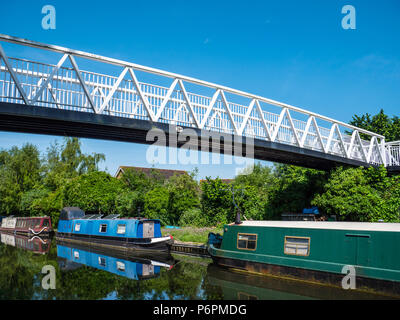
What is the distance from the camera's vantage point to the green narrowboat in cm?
998

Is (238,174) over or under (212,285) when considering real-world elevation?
over

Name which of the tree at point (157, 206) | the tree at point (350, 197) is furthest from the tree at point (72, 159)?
the tree at point (350, 197)

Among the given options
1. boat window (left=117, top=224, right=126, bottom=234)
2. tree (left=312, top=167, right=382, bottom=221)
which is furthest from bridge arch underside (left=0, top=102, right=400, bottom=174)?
boat window (left=117, top=224, right=126, bottom=234)

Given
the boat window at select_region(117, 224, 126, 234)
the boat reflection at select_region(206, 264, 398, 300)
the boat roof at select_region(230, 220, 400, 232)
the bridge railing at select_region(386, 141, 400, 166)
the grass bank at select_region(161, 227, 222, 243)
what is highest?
the bridge railing at select_region(386, 141, 400, 166)

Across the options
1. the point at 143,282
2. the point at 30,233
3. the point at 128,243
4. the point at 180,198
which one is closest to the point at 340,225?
the point at 143,282

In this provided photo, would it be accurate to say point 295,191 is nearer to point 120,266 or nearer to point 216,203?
point 216,203

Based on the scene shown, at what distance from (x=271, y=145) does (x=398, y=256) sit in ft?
29.4

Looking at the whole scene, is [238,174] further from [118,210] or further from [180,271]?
[180,271]

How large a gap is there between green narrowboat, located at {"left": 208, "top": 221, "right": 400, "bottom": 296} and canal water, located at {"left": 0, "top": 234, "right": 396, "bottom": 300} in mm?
385

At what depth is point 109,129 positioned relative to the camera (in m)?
13.4

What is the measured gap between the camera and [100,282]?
12391 millimetres

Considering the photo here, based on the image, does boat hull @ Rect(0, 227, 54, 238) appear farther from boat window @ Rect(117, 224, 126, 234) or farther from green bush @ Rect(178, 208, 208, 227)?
boat window @ Rect(117, 224, 126, 234)
